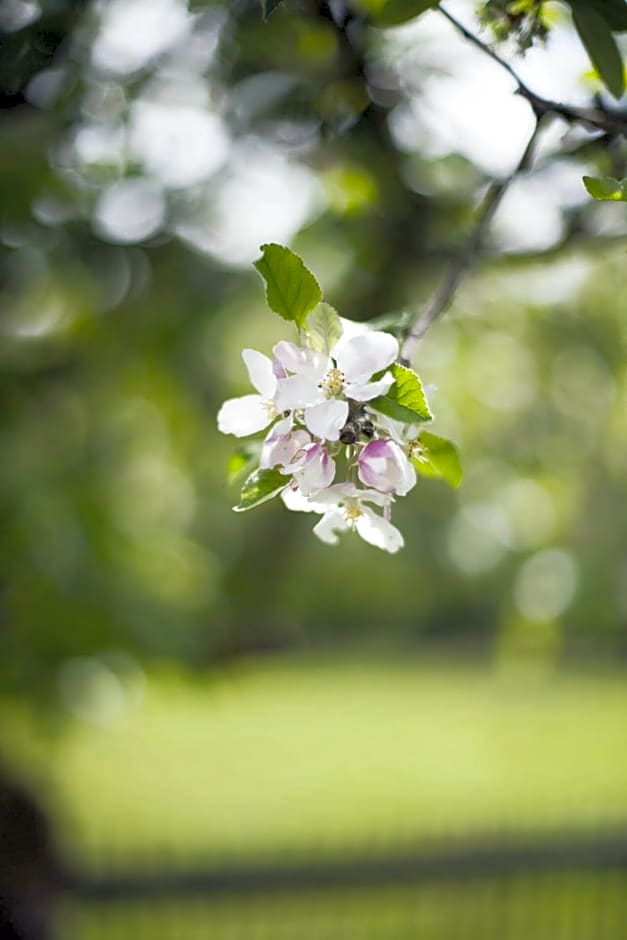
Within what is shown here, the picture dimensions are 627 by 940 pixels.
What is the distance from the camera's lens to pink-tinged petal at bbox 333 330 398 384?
55cm

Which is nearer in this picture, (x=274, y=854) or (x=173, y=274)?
(x=173, y=274)

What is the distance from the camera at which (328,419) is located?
54 cm

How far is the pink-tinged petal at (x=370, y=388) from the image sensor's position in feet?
1.79

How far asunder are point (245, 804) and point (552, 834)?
434cm

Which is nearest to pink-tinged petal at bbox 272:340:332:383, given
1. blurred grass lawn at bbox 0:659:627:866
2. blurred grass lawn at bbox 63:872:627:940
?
blurred grass lawn at bbox 0:659:627:866

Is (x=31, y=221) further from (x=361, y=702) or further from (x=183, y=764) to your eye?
(x=361, y=702)

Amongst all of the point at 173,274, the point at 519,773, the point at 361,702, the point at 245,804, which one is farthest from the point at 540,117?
the point at 361,702

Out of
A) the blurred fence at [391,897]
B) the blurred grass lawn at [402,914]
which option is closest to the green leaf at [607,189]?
the blurred fence at [391,897]

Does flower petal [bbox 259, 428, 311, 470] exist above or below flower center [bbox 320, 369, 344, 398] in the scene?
below

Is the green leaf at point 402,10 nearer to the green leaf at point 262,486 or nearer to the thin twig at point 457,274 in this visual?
the thin twig at point 457,274

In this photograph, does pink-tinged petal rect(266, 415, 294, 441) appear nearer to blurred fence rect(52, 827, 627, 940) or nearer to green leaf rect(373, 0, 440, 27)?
green leaf rect(373, 0, 440, 27)

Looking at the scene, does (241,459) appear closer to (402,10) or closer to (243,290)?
(402,10)

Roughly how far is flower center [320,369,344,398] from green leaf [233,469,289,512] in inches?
2.0

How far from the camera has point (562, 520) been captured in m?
2.25
